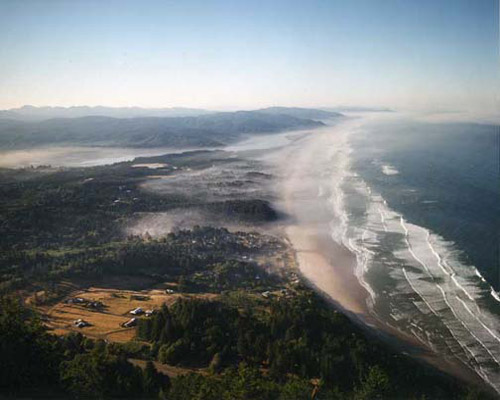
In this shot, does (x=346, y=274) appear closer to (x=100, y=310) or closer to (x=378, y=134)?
(x=100, y=310)

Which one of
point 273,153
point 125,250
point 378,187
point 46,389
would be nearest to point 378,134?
point 273,153

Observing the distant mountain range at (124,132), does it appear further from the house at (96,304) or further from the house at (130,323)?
the house at (130,323)

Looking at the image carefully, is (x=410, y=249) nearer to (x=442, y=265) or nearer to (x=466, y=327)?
(x=442, y=265)

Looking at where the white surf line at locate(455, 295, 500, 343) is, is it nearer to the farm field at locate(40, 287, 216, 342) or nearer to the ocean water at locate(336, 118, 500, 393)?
the ocean water at locate(336, 118, 500, 393)

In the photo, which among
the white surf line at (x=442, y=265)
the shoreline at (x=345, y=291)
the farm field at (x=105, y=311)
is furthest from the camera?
the white surf line at (x=442, y=265)

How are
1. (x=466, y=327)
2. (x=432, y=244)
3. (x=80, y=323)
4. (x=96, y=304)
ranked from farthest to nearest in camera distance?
(x=432, y=244) < (x=96, y=304) < (x=466, y=327) < (x=80, y=323)

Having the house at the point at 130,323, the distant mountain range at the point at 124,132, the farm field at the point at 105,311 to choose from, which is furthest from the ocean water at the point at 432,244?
the distant mountain range at the point at 124,132

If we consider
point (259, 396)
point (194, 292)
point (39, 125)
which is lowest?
point (194, 292)

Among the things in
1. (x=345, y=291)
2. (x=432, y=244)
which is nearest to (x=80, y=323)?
(x=345, y=291)
